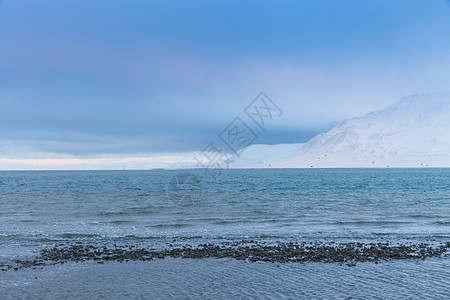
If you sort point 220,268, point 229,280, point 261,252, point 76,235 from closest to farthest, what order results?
point 229,280, point 220,268, point 261,252, point 76,235

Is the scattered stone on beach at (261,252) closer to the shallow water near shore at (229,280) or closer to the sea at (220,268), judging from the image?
the sea at (220,268)

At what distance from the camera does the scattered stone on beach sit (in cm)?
1981

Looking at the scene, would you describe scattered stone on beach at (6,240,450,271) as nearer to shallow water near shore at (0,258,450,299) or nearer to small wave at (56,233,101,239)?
shallow water near shore at (0,258,450,299)

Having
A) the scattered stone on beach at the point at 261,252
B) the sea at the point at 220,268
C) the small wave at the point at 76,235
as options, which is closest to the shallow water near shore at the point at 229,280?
the sea at the point at 220,268

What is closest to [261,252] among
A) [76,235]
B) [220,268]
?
[220,268]

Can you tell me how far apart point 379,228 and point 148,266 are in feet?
66.6

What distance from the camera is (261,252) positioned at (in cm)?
2141

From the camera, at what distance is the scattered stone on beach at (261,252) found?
19812mm

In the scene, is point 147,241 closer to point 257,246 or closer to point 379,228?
point 257,246

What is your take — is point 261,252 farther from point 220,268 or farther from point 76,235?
point 76,235

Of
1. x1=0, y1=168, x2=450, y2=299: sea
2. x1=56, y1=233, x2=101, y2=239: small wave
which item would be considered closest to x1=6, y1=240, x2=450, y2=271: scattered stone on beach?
x1=0, y1=168, x2=450, y2=299: sea

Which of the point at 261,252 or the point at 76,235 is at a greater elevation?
the point at 261,252

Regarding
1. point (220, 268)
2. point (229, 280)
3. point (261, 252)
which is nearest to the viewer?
point (229, 280)

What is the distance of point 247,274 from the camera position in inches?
672
